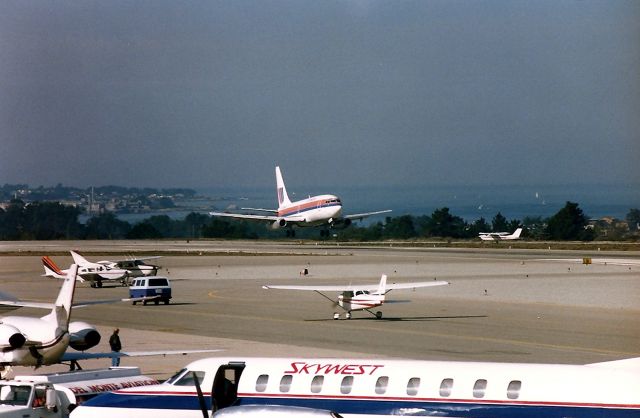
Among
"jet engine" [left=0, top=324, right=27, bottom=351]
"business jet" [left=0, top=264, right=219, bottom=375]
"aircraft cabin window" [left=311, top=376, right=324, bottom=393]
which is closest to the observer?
"aircraft cabin window" [left=311, top=376, right=324, bottom=393]

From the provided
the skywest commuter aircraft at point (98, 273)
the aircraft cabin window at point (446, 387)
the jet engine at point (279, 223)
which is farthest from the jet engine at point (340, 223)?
the aircraft cabin window at point (446, 387)

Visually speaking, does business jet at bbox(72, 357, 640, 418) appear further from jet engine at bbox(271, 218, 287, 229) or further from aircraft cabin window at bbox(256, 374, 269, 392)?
jet engine at bbox(271, 218, 287, 229)

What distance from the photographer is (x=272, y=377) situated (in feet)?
71.2

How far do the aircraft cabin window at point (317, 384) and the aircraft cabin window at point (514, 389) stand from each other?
3693 millimetres

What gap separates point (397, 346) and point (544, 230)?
474ft

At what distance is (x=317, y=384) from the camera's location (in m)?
21.5

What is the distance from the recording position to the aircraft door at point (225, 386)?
66.0ft

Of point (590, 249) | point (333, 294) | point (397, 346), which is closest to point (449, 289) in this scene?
point (333, 294)

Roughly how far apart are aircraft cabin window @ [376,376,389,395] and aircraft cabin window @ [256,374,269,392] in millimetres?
2263

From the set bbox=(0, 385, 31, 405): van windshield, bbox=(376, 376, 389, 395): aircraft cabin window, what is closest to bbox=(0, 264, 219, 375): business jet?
bbox=(0, 385, 31, 405): van windshield

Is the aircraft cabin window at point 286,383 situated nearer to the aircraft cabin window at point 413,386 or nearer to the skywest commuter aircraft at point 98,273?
the aircraft cabin window at point 413,386

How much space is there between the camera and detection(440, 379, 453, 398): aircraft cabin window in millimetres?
20531

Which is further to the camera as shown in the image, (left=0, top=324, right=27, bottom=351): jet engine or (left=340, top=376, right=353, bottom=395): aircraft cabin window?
(left=0, top=324, right=27, bottom=351): jet engine

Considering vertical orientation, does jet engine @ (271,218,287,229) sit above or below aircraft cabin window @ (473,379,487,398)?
above
